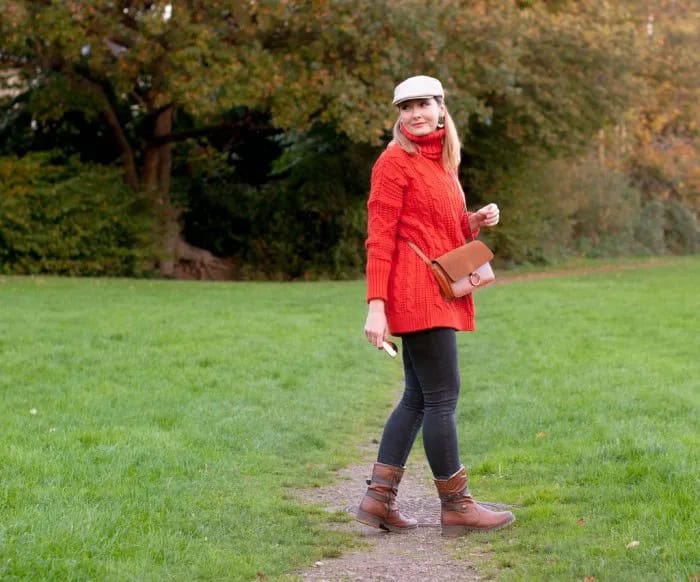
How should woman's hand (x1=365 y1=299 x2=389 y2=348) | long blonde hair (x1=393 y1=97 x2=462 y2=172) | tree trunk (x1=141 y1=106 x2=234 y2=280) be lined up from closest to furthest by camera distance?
woman's hand (x1=365 y1=299 x2=389 y2=348), long blonde hair (x1=393 y1=97 x2=462 y2=172), tree trunk (x1=141 y1=106 x2=234 y2=280)

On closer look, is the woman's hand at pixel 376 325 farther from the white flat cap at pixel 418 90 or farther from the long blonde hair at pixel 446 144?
the white flat cap at pixel 418 90

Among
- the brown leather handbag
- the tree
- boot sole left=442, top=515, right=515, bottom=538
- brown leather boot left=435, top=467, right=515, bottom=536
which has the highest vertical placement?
the tree

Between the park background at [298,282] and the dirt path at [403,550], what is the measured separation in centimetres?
12

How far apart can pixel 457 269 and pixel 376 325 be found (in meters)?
0.49

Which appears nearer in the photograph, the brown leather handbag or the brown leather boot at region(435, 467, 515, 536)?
the brown leather handbag

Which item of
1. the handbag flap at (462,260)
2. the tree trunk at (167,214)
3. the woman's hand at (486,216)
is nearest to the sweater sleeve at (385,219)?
the handbag flap at (462,260)

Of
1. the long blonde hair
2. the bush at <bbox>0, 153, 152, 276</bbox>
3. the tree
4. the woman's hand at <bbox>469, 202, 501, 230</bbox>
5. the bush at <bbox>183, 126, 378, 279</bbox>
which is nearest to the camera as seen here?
the long blonde hair

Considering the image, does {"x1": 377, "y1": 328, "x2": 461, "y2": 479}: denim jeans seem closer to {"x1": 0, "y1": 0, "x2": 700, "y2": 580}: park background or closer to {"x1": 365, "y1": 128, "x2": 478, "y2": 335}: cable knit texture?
{"x1": 365, "y1": 128, "x2": 478, "y2": 335}: cable knit texture

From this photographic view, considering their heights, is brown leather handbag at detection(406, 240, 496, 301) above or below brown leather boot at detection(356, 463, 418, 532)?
above

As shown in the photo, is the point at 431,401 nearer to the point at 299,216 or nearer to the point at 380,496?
the point at 380,496

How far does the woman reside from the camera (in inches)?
203

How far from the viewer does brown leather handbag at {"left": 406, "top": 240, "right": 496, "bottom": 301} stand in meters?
5.14

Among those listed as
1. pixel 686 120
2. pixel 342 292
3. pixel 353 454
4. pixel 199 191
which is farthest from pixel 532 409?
pixel 686 120

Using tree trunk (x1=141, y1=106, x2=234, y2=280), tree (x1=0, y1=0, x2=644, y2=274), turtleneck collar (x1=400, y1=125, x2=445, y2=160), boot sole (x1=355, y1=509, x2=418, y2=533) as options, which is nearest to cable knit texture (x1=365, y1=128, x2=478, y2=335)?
turtleneck collar (x1=400, y1=125, x2=445, y2=160)
